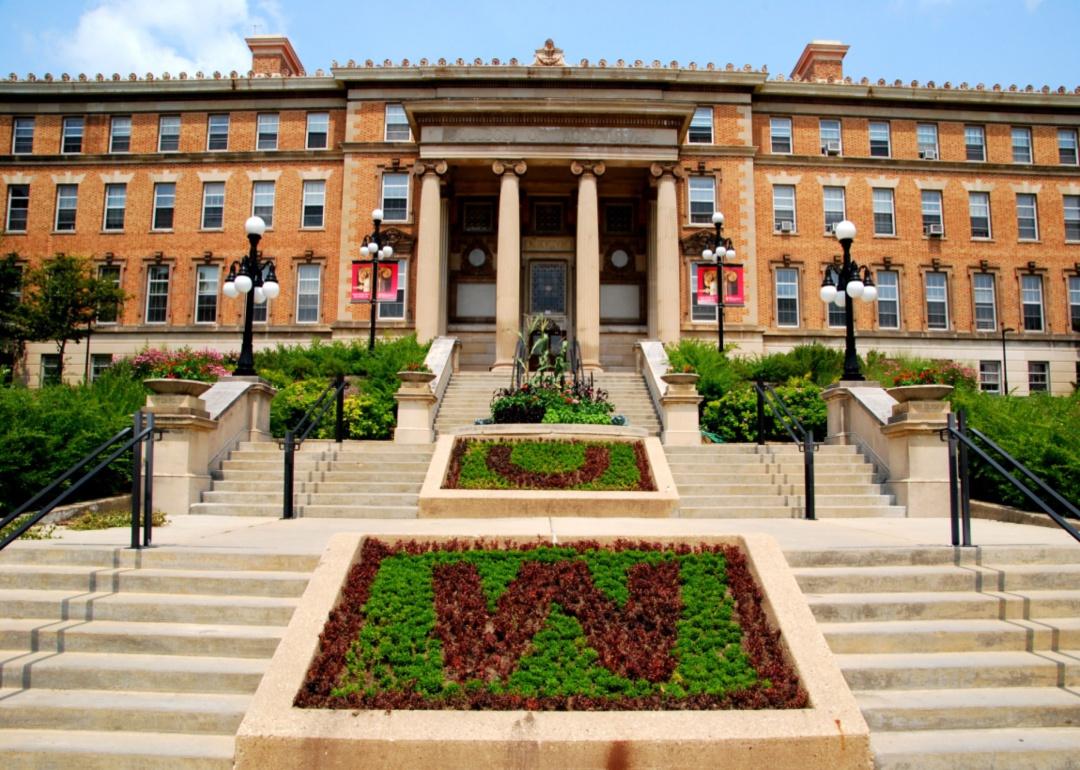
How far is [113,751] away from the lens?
5.15 m

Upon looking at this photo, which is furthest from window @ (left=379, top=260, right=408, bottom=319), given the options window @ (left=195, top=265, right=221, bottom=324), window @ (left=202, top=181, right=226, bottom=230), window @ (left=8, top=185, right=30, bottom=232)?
window @ (left=8, top=185, right=30, bottom=232)

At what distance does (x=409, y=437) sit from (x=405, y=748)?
13162mm

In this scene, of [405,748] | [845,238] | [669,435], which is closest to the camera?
[405,748]

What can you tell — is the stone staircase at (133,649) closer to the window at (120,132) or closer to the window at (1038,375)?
the window at (120,132)

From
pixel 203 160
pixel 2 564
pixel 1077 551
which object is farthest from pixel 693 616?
pixel 203 160

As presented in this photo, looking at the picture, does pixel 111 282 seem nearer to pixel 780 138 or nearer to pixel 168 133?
pixel 168 133

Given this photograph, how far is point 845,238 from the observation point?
17062 millimetres

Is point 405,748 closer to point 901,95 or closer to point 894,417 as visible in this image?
point 894,417

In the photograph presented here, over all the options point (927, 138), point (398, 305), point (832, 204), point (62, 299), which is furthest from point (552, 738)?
point (927, 138)

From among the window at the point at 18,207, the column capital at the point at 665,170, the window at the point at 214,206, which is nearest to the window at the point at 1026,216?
the column capital at the point at 665,170

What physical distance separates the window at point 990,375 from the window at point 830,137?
11.7 meters

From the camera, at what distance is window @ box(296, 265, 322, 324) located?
119 feet

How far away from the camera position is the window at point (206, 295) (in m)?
36.8

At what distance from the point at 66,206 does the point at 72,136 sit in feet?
10.9
